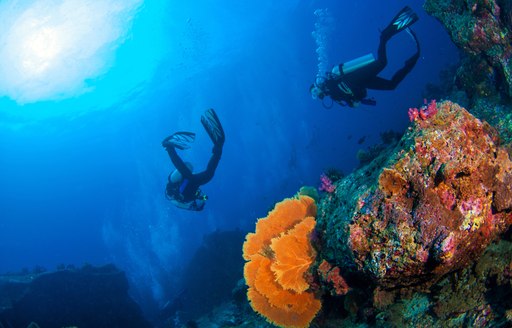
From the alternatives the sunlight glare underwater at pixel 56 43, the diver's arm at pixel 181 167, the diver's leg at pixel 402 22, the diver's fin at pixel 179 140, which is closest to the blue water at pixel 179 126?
the sunlight glare underwater at pixel 56 43

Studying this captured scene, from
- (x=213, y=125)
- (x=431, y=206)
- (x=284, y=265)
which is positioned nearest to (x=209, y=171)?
(x=213, y=125)

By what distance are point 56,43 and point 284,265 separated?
110 ft

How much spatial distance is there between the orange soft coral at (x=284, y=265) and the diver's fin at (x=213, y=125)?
5.25m

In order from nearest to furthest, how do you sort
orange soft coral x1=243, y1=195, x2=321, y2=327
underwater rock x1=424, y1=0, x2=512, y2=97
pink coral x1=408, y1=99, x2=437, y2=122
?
1. pink coral x1=408, y1=99, x2=437, y2=122
2. orange soft coral x1=243, y1=195, x2=321, y2=327
3. underwater rock x1=424, y1=0, x2=512, y2=97

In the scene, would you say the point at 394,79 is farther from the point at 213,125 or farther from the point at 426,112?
the point at 426,112

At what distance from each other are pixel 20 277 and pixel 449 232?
14.2m

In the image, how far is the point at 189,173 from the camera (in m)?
9.48

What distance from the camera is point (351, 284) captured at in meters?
3.13

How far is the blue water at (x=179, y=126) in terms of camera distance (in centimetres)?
3719

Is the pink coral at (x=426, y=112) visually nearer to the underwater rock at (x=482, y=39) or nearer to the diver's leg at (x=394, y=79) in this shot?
the underwater rock at (x=482, y=39)

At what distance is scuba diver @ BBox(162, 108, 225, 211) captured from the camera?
9008 mm

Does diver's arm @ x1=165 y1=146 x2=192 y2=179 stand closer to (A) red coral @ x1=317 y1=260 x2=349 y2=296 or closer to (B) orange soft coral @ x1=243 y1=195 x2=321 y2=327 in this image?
(B) orange soft coral @ x1=243 y1=195 x2=321 y2=327

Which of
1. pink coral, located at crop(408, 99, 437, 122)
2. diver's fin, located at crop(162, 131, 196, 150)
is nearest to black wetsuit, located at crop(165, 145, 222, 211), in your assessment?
diver's fin, located at crop(162, 131, 196, 150)

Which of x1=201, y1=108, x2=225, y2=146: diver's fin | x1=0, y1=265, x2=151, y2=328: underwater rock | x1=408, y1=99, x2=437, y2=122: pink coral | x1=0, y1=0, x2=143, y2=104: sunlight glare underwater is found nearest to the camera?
x1=408, y1=99, x2=437, y2=122: pink coral
